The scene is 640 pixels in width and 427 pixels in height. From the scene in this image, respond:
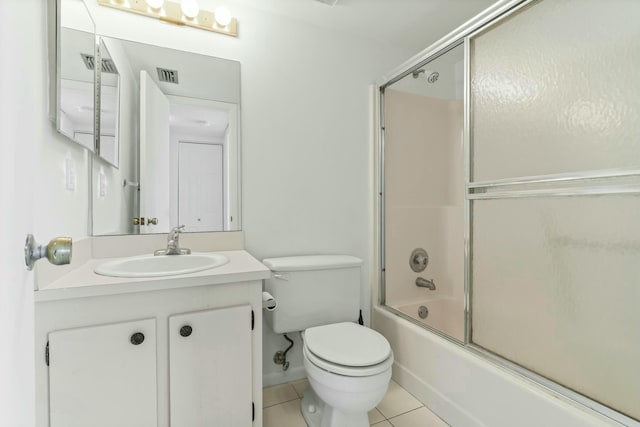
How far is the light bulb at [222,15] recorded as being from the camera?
1.59 meters

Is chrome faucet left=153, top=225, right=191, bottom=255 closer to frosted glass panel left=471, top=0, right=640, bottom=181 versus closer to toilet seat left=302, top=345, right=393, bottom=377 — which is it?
toilet seat left=302, top=345, right=393, bottom=377

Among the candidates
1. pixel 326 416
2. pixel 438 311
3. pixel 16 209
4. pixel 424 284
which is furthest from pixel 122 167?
pixel 438 311

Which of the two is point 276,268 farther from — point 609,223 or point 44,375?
point 609,223

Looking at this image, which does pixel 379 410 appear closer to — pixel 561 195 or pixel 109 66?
pixel 561 195

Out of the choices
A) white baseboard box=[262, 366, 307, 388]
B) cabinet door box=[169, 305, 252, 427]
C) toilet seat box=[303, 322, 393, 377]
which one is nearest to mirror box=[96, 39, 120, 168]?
cabinet door box=[169, 305, 252, 427]

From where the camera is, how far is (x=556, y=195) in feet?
3.89

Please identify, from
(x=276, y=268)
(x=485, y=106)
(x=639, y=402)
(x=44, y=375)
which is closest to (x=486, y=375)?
(x=639, y=402)

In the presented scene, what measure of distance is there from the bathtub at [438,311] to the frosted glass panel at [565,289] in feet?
2.08

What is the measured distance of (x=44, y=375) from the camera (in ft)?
2.99

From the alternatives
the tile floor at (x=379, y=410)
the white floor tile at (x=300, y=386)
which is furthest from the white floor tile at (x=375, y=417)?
the white floor tile at (x=300, y=386)

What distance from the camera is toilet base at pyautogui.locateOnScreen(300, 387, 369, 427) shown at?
1.32 metres

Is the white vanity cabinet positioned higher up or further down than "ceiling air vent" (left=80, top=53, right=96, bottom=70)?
further down

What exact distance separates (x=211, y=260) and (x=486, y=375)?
1.28 meters

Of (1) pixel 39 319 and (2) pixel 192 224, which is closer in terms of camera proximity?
(1) pixel 39 319
